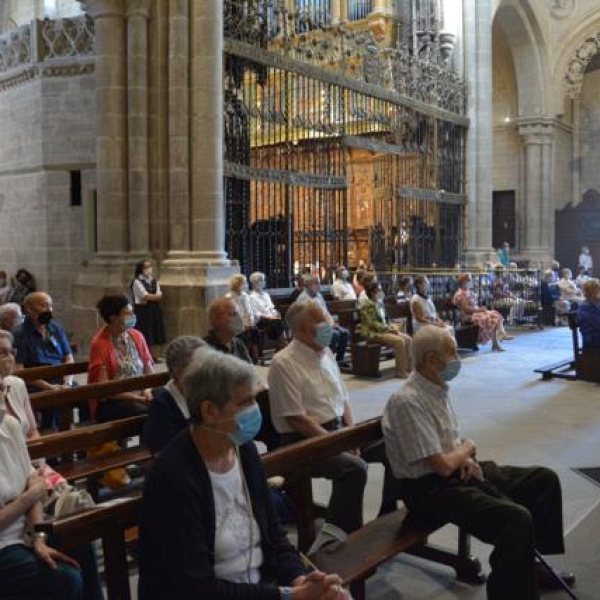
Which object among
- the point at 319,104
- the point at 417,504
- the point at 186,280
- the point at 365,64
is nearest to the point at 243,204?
the point at 186,280

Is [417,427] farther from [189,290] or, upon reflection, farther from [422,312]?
[189,290]

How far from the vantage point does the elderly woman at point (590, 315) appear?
8.25 meters

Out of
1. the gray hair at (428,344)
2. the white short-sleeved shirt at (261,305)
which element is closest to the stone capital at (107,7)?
the white short-sleeved shirt at (261,305)

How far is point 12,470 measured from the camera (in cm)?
273

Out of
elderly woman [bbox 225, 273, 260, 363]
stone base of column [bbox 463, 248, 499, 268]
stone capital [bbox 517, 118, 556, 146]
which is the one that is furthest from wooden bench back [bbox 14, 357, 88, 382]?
stone capital [bbox 517, 118, 556, 146]

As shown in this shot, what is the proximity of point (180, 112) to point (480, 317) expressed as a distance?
5.12 meters

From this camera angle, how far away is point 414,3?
1675 centimetres

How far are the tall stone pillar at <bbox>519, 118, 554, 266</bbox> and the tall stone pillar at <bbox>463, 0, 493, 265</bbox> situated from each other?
432cm

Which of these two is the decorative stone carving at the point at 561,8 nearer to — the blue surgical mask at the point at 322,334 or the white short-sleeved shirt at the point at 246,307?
the white short-sleeved shirt at the point at 246,307

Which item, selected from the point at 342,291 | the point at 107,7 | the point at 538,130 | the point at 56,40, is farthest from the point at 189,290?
the point at 538,130

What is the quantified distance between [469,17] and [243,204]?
27.8 ft

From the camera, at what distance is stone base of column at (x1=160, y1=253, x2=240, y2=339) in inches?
385

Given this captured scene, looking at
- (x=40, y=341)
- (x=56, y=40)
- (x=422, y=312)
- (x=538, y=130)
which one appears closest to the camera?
(x=40, y=341)

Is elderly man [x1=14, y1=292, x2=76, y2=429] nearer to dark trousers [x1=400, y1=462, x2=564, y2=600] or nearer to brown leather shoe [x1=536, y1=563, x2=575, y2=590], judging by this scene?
dark trousers [x1=400, y1=462, x2=564, y2=600]
